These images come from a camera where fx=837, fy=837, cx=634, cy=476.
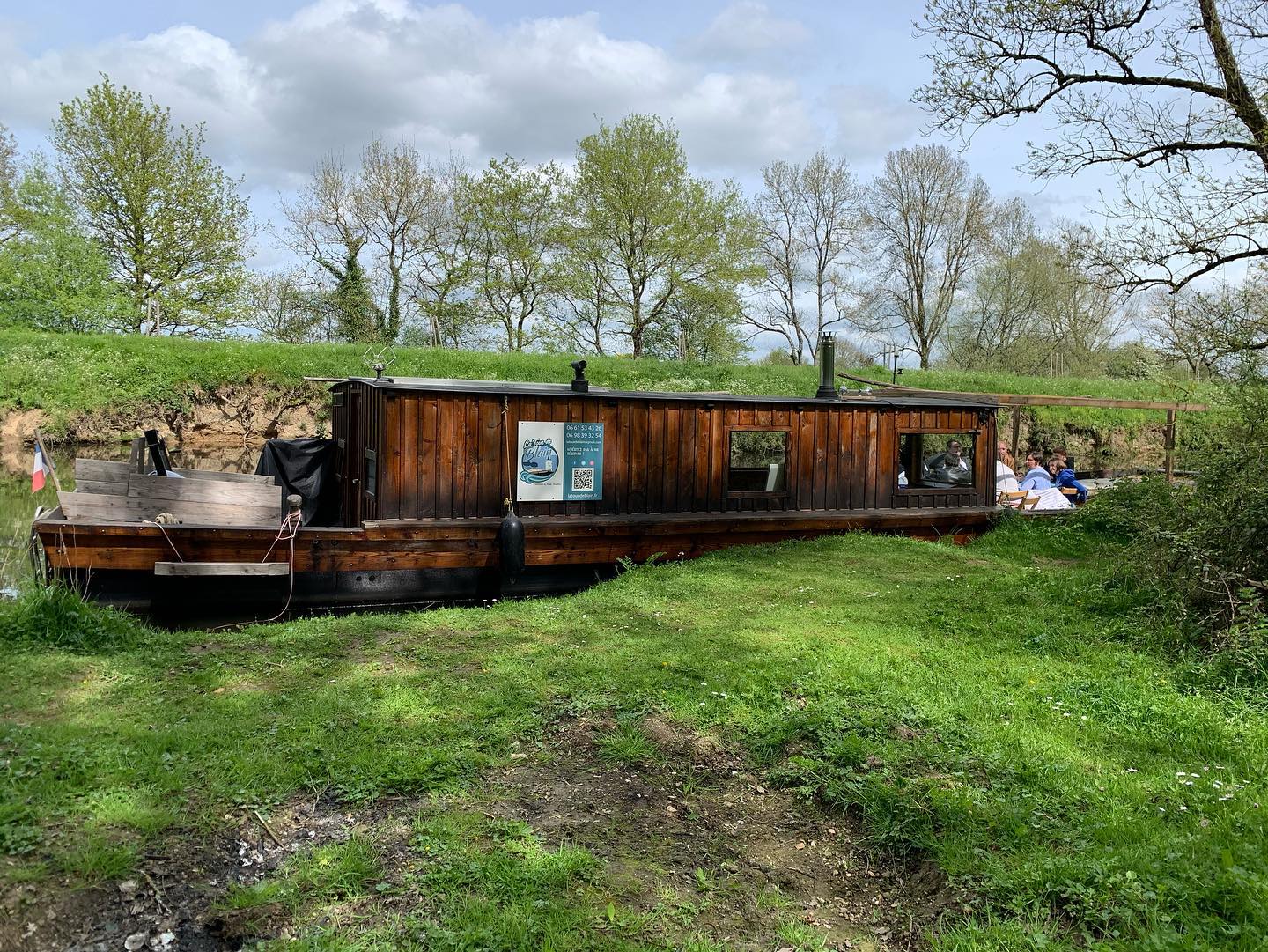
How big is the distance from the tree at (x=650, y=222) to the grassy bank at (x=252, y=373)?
4096 millimetres

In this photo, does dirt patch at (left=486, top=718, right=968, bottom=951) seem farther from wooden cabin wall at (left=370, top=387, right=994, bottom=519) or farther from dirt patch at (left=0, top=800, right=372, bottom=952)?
wooden cabin wall at (left=370, top=387, right=994, bottom=519)

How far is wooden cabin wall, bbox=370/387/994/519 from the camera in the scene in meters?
9.95

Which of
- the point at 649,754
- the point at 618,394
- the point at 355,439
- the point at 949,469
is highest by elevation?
the point at 618,394

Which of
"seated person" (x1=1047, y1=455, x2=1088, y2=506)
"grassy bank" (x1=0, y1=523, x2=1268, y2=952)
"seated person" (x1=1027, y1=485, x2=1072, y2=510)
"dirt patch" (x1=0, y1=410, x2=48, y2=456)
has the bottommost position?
"grassy bank" (x1=0, y1=523, x2=1268, y2=952)

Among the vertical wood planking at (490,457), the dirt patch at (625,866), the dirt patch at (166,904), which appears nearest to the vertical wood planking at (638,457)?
the vertical wood planking at (490,457)

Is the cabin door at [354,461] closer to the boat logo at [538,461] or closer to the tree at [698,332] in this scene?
the boat logo at [538,461]

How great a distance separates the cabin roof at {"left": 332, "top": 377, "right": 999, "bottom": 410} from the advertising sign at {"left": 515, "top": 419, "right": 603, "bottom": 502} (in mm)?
457

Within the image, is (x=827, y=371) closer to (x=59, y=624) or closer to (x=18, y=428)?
(x=59, y=624)

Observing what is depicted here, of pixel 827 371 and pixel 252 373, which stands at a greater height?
pixel 252 373

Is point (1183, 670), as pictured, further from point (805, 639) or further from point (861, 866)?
point (861, 866)

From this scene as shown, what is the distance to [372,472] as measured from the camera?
401 inches

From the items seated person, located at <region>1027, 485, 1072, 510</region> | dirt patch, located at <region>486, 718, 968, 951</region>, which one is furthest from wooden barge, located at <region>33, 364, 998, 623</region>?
dirt patch, located at <region>486, 718, 968, 951</region>

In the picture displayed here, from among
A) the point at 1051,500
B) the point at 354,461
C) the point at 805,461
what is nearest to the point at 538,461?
the point at 354,461

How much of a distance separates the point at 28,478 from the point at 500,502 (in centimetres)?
1488
